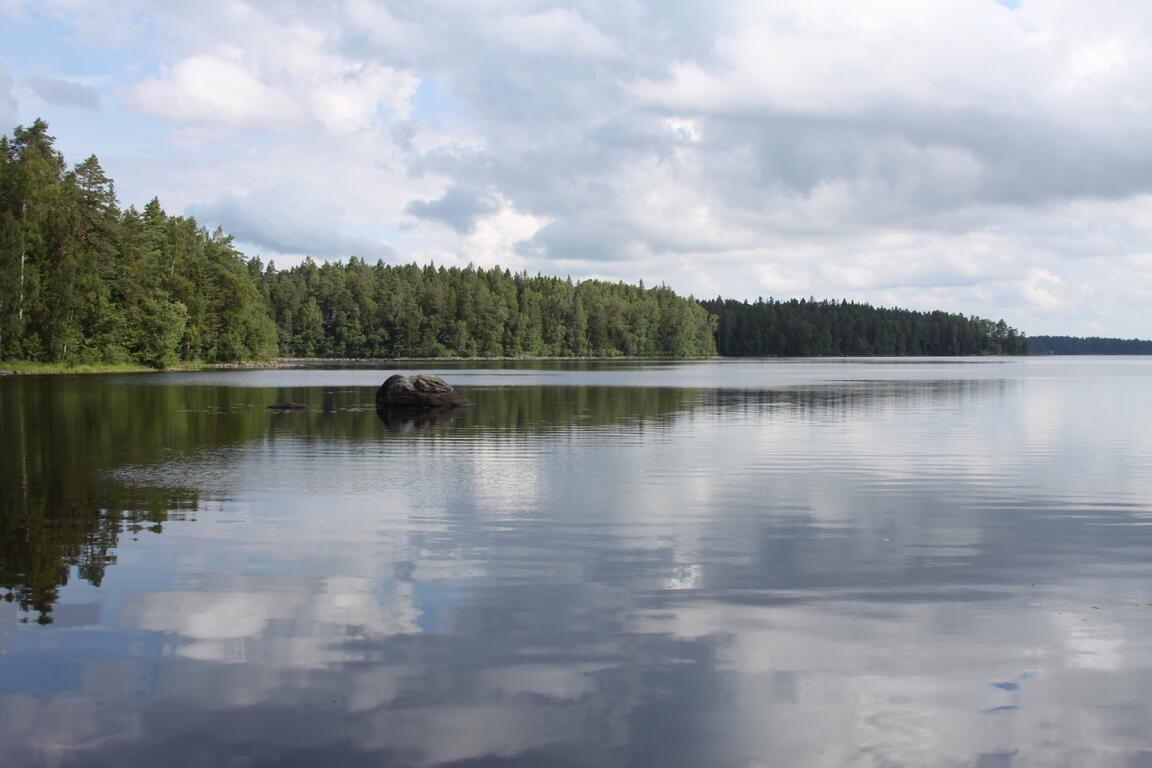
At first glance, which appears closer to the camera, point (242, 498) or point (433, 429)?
point (242, 498)

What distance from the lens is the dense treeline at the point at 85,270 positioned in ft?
275

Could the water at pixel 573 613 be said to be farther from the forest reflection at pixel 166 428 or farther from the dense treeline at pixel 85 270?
the dense treeline at pixel 85 270

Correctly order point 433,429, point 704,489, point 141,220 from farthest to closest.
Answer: point 141,220 < point 433,429 < point 704,489

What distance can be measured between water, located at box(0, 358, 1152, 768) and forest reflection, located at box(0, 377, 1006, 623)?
0.17m

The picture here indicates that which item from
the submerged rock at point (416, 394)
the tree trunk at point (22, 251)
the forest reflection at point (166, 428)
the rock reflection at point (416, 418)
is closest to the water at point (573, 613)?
the forest reflection at point (166, 428)

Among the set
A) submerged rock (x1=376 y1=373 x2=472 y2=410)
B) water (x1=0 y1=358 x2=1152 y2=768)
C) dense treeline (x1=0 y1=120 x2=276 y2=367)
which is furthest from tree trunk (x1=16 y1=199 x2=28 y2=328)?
water (x1=0 y1=358 x2=1152 y2=768)

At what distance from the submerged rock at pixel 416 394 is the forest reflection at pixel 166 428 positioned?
3.68 feet

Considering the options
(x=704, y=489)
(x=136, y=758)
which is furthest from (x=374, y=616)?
(x=704, y=489)

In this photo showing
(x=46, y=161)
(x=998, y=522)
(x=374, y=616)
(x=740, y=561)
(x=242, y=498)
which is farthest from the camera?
(x=46, y=161)

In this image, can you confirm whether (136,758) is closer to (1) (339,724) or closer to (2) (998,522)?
(1) (339,724)

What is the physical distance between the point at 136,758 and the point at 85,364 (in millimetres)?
97605

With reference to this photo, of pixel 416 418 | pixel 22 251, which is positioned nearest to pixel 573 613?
pixel 416 418

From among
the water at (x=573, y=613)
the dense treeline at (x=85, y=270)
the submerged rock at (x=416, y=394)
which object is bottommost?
the water at (x=573, y=613)

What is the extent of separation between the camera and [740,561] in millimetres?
13008
